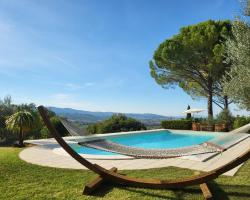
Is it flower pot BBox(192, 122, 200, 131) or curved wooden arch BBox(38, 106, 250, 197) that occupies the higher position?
flower pot BBox(192, 122, 200, 131)

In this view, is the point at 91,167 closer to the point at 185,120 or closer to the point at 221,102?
the point at 185,120

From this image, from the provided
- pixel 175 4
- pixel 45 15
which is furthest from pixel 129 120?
pixel 45 15

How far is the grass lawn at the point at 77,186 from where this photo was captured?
460 cm

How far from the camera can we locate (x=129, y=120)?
19.6 metres

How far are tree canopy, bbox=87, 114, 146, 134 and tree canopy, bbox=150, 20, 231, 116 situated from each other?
6788 millimetres

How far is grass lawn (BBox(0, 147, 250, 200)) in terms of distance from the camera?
4602mm

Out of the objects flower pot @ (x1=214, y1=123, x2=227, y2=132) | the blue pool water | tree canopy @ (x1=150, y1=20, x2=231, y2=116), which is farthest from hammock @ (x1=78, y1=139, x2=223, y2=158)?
tree canopy @ (x1=150, y1=20, x2=231, y2=116)

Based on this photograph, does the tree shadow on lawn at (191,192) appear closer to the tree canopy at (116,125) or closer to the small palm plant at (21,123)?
the small palm plant at (21,123)

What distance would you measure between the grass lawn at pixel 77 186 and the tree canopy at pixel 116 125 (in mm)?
12035

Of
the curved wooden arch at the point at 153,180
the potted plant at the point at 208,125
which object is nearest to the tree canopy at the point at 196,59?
the potted plant at the point at 208,125

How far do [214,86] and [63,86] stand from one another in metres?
17.5

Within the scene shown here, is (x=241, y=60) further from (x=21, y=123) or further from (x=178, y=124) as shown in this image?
(x=178, y=124)

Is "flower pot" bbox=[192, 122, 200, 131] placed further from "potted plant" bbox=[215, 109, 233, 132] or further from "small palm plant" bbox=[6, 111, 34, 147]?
"small palm plant" bbox=[6, 111, 34, 147]

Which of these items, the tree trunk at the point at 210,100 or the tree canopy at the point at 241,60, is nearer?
the tree canopy at the point at 241,60
